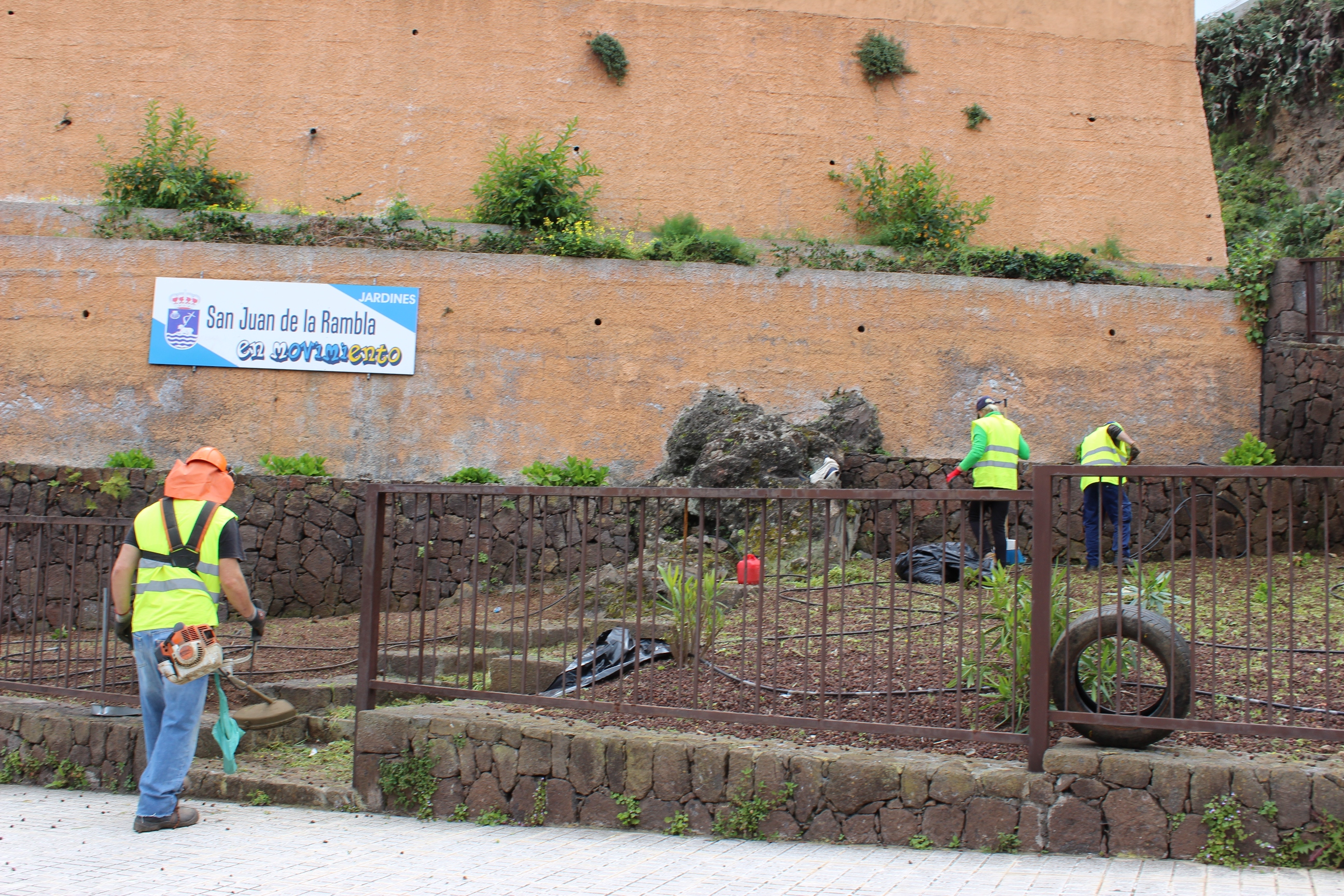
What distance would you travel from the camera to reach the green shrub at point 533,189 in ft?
44.5

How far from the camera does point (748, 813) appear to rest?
185 inches

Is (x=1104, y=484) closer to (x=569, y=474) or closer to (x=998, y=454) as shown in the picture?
(x=998, y=454)

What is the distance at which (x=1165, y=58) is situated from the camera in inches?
633

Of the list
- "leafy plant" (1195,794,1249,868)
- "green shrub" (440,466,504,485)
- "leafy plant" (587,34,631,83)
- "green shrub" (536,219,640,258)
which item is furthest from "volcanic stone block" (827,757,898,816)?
"leafy plant" (587,34,631,83)

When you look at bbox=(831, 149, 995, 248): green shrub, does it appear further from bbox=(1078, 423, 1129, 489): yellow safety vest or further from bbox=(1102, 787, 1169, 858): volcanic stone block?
bbox=(1102, 787, 1169, 858): volcanic stone block

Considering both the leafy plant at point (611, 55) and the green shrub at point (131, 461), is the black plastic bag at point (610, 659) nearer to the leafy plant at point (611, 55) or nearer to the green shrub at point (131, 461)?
the green shrub at point (131, 461)

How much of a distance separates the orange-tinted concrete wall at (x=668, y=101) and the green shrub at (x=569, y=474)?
4.99 metres

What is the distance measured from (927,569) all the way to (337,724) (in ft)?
15.9

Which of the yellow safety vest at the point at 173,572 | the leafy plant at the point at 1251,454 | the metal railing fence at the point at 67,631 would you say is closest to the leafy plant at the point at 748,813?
the yellow safety vest at the point at 173,572

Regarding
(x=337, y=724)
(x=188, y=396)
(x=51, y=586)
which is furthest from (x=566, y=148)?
(x=337, y=724)

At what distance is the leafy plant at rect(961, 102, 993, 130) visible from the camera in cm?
1582

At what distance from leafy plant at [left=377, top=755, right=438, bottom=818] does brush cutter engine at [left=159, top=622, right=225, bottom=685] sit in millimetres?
1013

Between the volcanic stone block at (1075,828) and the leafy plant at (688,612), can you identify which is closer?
the volcanic stone block at (1075,828)

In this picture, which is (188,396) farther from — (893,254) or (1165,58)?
(1165,58)
